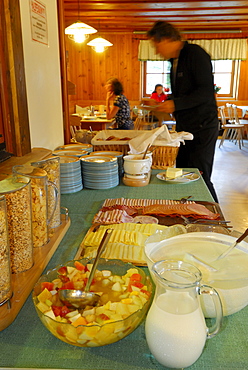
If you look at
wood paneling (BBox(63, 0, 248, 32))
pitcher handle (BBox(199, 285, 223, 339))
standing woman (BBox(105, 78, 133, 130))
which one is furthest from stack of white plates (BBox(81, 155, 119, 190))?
wood paneling (BBox(63, 0, 248, 32))

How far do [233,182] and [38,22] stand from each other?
3450 mm

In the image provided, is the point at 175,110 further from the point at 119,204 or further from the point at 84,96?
the point at 84,96

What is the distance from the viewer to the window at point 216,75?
26.5 feet

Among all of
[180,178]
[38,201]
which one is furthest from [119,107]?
[38,201]

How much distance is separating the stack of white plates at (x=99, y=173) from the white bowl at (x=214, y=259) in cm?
84

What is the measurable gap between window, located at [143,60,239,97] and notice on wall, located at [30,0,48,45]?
6.54 m

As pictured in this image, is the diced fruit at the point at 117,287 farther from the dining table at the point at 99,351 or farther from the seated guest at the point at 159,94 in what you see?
the seated guest at the point at 159,94

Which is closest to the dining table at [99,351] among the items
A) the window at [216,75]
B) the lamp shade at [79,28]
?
the lamp shade at [79,28]

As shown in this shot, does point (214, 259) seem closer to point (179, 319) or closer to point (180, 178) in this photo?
point (179, 319)

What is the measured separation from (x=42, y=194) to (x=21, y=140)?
0.66m

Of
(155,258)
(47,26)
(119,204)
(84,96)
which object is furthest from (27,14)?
(84,96)

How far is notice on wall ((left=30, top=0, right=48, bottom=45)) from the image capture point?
1.67m

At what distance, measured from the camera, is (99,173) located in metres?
1.62

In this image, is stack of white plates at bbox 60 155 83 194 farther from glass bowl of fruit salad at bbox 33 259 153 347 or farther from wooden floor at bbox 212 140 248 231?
wooden floor at bbox 212 140 248 231
